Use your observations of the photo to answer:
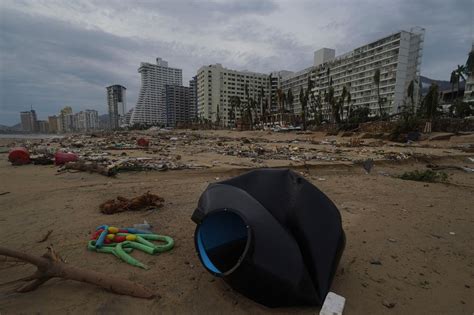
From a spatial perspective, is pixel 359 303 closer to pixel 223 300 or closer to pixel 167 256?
pixel 223 300

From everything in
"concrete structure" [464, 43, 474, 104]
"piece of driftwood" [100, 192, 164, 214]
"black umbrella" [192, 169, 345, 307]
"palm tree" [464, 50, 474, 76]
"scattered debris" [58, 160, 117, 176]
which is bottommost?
"piece of driftwood" [100, 192, 164, 214]

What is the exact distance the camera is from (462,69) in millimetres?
44906

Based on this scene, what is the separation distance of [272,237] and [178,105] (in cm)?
12685

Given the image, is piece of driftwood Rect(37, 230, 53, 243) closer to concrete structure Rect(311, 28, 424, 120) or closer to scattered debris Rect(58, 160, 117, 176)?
scattered debris Rect(58, 160, 117, 176)

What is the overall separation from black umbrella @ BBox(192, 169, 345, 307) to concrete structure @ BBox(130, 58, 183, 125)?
125m

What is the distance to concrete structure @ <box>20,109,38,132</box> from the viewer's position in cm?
11481

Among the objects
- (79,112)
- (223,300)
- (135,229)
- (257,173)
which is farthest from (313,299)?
(79,112)

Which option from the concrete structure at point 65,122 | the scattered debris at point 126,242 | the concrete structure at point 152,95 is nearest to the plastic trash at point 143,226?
the scattered debris at point 126,242

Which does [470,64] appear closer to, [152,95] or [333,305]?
[333,305]

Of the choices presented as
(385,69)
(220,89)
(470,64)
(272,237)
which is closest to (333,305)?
(272,237)

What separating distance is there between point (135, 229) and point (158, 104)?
132 m

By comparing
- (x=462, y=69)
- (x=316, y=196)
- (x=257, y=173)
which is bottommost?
(x=316, y=196)

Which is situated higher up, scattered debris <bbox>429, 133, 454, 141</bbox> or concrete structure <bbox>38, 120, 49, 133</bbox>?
concrete structure <bbox>38, 120, 49, 133</bbox>

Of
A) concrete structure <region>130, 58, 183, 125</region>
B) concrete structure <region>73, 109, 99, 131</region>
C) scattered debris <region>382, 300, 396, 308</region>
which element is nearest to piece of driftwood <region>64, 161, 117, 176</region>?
scattered debris <region>382, 300, 396, 308</region>
